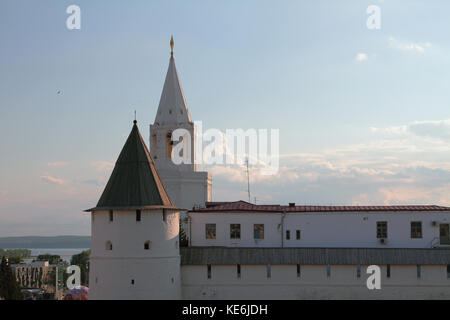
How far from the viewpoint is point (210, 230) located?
1832 inches

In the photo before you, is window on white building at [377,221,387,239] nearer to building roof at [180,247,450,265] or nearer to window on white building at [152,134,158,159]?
building roof at [180,247,450,265]

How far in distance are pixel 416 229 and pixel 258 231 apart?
1058cm

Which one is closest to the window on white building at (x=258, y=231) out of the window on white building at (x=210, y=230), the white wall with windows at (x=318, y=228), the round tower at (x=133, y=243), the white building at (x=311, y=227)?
the white building at (x=311, y=227)

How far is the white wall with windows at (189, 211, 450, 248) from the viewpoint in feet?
151

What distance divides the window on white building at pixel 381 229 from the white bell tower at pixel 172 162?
1693 centimetres

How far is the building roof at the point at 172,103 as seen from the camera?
58.5 metres

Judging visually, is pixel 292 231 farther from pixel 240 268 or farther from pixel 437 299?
pixel 437 299

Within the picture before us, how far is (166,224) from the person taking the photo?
1628 inches

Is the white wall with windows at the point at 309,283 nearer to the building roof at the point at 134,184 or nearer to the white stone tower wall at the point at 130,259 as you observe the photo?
the white stone tower wall at the point at 130,259

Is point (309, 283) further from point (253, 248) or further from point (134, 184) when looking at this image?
point (134, 184)

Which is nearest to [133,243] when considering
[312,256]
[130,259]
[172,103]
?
[130,259]

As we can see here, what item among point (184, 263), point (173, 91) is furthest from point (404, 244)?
point (173, 91)

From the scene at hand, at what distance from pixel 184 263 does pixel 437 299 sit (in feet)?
52.0

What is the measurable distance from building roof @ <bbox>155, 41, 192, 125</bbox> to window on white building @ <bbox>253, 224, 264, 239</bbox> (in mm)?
15195
